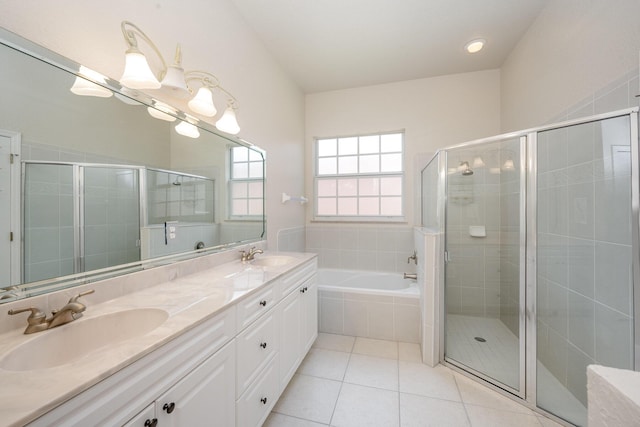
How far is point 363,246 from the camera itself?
126 inches

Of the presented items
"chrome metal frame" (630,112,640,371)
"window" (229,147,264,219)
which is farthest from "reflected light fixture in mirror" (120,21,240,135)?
"chrome metal frame" (630,112,640,371)

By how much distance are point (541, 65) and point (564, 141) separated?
0.94m

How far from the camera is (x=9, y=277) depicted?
793 millimetres

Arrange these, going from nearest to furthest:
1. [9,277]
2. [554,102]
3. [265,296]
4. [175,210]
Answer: [9,277] < [265,296] < [175,210] < [554,102]

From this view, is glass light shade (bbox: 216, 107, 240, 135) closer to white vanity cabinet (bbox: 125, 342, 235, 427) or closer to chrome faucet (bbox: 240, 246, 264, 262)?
chrome faucet (bbox: 240, 246, 264, 262)

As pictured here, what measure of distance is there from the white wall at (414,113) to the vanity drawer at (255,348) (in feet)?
6.97

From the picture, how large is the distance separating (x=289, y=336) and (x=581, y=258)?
1886 millimetres

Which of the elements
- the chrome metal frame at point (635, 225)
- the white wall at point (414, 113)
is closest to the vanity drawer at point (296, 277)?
the white wall at point (414, 113)

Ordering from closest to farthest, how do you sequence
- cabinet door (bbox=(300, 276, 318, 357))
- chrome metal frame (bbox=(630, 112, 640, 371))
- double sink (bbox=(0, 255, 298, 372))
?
double sink (bbox=(0, 255, 298, 372)) < chrome metal frame (bbox=(630, 112, 640, 371)) < cabinet door (bbox=(300, 276, 318, 357))

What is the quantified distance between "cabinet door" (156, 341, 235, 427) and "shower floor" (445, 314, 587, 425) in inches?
70.0

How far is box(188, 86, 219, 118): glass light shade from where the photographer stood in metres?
1.46

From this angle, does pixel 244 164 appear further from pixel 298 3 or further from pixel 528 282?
pixel 528 282

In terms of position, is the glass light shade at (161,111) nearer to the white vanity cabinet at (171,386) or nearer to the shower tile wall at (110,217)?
the shower tile wall at (110,217)

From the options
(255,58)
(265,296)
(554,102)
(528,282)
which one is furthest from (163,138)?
(554,102)
